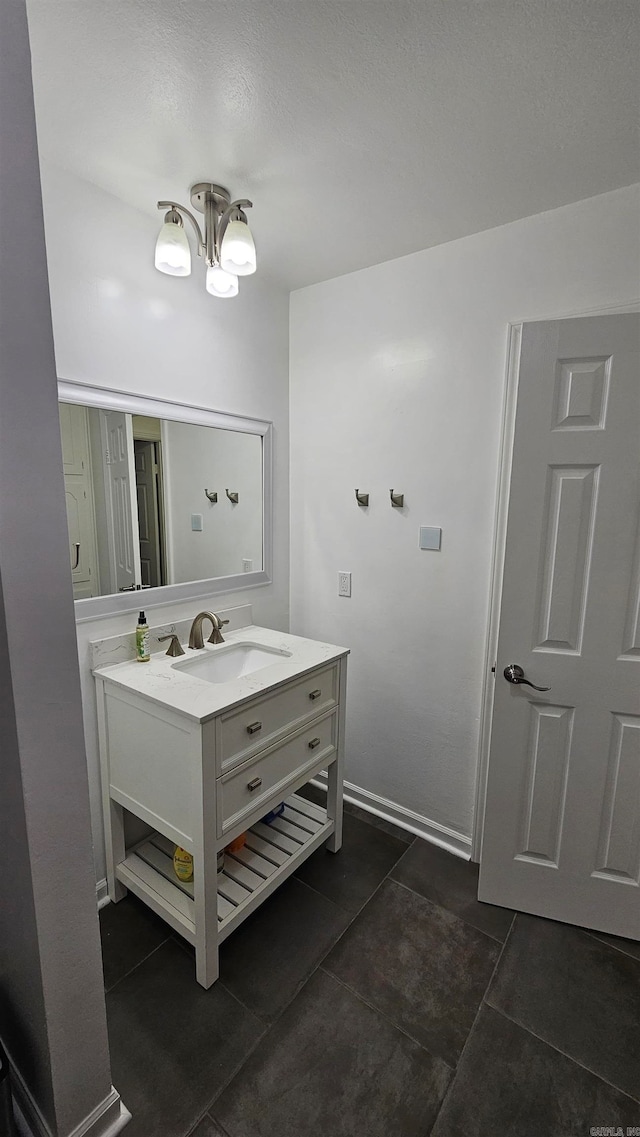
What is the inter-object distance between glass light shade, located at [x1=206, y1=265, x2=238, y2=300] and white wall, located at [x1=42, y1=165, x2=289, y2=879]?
0.59 ft

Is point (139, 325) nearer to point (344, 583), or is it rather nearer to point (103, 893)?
point (344, 583)

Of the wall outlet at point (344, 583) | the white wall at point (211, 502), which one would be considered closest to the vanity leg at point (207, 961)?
the white wall at point (211, 502)

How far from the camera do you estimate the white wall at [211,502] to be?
5.86ft

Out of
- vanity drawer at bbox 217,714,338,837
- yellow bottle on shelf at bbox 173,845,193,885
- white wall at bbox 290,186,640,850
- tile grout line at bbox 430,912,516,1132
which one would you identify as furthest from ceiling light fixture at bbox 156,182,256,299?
tile grout line at bbox 430,912,516,1132

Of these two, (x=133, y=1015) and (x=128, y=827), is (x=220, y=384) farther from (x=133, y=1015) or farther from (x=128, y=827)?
(x=133, y=1015)

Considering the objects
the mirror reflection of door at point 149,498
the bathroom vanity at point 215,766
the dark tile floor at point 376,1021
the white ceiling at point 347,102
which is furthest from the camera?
the mirror reflection of door at point 149,498

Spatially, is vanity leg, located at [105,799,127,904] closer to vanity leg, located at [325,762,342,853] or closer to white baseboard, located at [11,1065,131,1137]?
white baseboard, located at [11,1065,131,1137]

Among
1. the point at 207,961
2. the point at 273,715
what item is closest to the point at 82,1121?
the point at 207,961

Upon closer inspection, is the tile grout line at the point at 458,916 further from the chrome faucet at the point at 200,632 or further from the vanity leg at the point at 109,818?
the chrome faucet at the point at 200,632

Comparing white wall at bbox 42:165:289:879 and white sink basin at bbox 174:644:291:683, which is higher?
white wall at bbox 42:165:289:879

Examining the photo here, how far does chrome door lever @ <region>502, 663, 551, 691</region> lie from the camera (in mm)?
1551

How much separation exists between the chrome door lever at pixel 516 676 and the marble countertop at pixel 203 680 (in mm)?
593

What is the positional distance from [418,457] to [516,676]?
928 mm

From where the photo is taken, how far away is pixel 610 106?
3.73 ft
